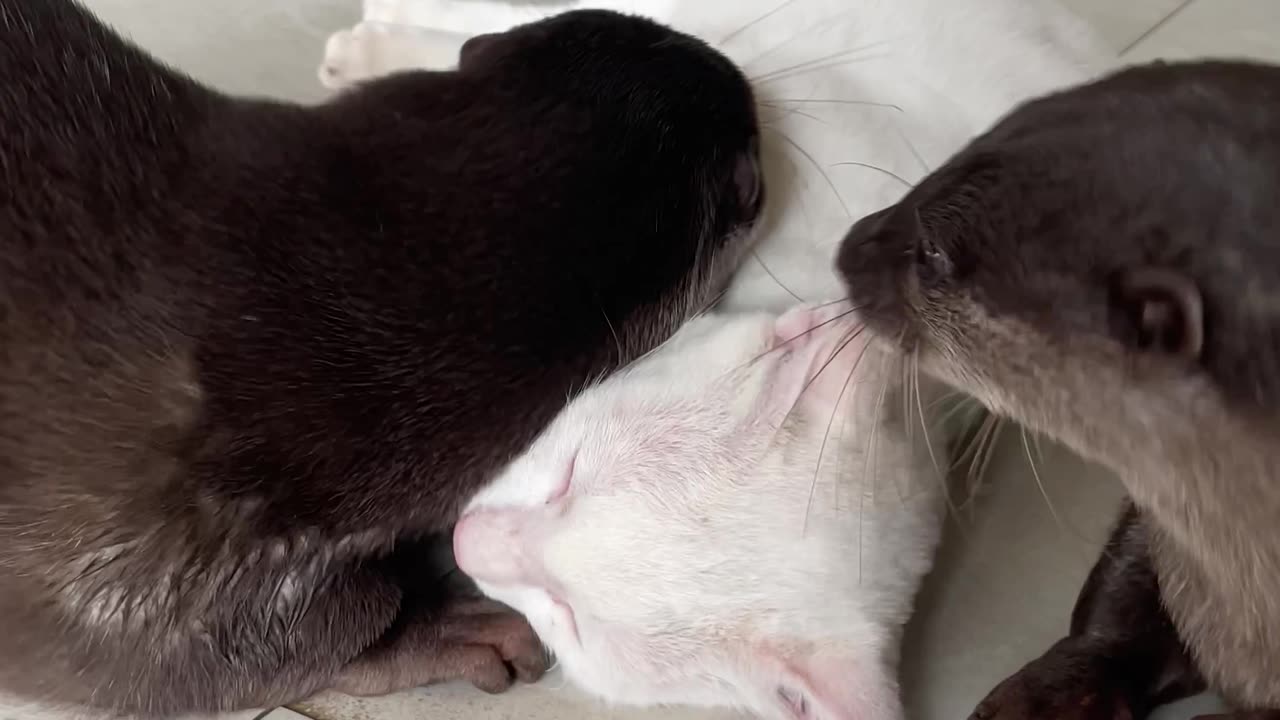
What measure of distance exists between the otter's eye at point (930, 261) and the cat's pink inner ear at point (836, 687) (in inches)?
13.8

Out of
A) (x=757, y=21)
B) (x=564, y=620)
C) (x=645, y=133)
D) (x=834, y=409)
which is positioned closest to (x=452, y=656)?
(x=564, y=620)

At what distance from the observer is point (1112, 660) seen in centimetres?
113

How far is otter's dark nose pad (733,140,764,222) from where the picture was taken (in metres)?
1.24

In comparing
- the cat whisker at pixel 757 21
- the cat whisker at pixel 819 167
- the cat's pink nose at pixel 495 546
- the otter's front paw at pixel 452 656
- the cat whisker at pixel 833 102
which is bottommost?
the otter's front paw at pixel 452 656

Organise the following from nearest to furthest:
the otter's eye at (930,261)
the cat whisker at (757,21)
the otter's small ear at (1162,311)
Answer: the otter's small ear at (1162,311), the otter's eye at (930,261), the cat whisker at (757,21)

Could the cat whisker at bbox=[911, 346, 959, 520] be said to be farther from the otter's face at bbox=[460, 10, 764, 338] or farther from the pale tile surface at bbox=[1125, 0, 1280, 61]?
the pale tile surface at bbox=[1125, 0, 1280, 61]

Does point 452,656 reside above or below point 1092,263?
below

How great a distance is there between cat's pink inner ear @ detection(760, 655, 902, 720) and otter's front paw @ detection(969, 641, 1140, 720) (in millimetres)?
123

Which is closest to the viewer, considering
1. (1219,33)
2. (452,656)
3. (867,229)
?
(867,229)

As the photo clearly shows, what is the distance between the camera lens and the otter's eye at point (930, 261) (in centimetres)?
98

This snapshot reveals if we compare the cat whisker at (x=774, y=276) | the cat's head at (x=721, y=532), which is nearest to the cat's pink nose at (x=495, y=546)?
the cat's head at (x=721, y=532)

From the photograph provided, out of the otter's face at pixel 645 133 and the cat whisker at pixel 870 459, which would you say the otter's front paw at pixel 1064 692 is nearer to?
the cat whisker at pixel 870 459

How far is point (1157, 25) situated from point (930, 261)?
1111 millimetres

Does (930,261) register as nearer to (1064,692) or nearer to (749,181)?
(749,181)
